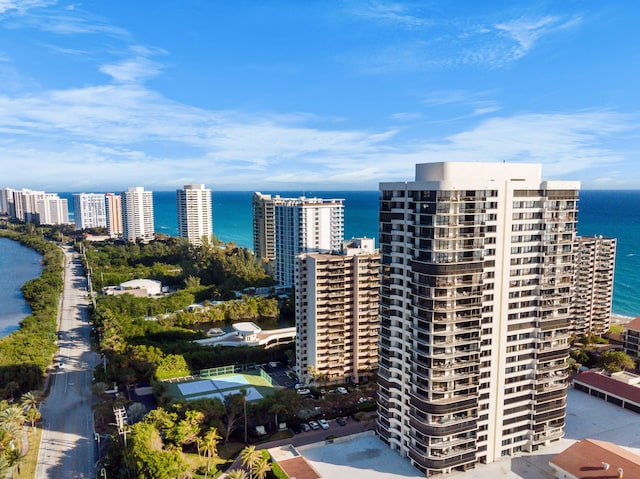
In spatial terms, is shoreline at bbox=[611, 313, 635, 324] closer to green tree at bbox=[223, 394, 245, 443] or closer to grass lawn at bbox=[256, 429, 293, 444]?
grass lawn at bbox=[256, 429, 293, 444]

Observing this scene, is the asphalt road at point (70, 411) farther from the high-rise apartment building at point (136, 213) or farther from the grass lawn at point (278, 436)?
Result: the high-rise apartment building at point (136, 213)

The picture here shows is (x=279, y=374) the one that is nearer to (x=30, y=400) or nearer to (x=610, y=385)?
(x=30, y=400)

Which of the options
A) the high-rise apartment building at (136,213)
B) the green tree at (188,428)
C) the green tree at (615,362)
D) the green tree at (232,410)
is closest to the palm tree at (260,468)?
the green tree at (188,428)

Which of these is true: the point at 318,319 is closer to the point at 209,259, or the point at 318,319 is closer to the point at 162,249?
the point at 209,259

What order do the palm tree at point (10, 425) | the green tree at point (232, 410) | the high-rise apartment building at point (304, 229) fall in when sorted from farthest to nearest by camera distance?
the high-rise apartment building at point (304, 229) → the green tree at point (232, 410) → the palm tree at point (10, 425)

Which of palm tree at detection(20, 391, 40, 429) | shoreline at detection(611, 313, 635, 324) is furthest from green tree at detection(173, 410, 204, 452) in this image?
shoreline at detection(611, 313, 635, 324)

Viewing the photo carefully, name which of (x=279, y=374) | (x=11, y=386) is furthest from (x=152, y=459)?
(x=279, y=374)
